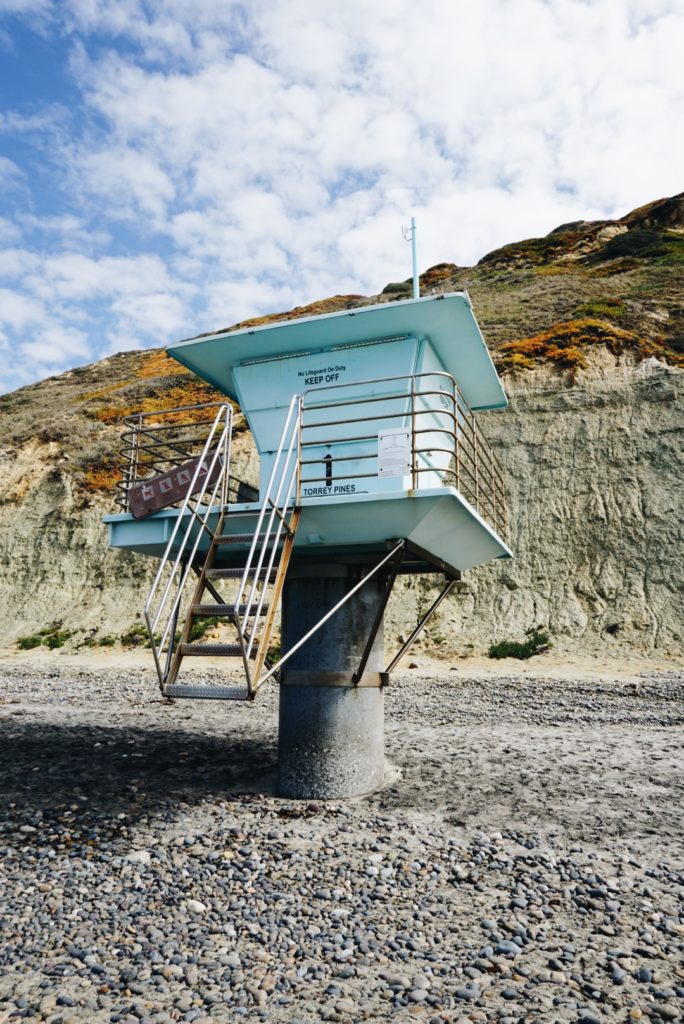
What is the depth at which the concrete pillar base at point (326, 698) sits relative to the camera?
33.3ft

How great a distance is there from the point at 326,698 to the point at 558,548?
20609 mm

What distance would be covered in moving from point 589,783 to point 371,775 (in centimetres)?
332

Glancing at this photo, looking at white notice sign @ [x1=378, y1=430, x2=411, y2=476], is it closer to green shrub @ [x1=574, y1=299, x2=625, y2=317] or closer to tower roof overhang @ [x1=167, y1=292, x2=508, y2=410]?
tower roof overhang @ [x1=167, y1=292, x2=508, y2=410]

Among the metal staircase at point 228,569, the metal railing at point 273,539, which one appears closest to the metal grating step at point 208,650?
the metal staircase at point 228,569

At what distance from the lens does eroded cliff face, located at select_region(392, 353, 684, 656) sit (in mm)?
26188

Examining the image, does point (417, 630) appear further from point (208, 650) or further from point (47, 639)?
point (47, 639)

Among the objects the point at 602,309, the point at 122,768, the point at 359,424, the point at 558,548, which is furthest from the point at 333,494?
the point at 602,309

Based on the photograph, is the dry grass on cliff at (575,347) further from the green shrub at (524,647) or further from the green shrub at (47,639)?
the green shrub at (47,639)

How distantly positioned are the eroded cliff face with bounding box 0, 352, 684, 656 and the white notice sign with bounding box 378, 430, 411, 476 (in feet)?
59.5

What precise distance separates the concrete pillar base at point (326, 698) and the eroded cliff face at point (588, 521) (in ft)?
53.4

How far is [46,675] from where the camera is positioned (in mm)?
26234

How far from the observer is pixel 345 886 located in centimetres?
770

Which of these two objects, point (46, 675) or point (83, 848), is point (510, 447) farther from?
point (83, 848)

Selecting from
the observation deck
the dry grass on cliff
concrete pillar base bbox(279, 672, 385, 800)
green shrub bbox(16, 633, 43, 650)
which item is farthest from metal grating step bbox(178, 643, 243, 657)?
the dry grass on cliff
